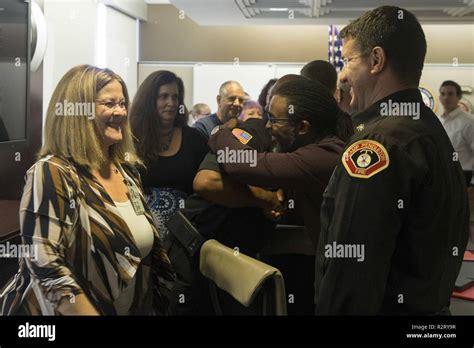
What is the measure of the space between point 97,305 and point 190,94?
61cm

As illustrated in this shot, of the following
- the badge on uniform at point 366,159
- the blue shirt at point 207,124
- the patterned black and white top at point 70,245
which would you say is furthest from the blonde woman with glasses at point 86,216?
the badge on uniform at point 366,159

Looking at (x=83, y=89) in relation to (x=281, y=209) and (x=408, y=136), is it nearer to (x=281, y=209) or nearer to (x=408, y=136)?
(x=281, y=209)

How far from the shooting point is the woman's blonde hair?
1278 millimetres

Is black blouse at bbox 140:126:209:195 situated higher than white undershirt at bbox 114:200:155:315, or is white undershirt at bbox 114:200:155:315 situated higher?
black blouse at bbox 140:126:209:195

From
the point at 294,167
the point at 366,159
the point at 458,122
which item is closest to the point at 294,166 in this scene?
the point at 294,167

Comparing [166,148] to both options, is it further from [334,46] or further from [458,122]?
[458,122]

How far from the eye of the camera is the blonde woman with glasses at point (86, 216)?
1226mm

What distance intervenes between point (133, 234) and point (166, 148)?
0.86 ft

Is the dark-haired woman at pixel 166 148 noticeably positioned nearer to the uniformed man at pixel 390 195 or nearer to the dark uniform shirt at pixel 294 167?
the dark uniform shirt at pixel 294 167

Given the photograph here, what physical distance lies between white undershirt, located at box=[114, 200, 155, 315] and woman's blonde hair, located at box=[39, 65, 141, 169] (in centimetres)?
13

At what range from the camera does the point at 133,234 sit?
4.45ft

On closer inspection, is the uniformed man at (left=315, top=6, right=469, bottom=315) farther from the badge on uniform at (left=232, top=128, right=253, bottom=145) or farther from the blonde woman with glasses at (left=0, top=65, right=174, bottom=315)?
the blonde woman with glasses at (left=0, top=65, right=174, bottom=315)

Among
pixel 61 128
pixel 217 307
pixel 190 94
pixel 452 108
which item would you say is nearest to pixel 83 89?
pixel 61 128

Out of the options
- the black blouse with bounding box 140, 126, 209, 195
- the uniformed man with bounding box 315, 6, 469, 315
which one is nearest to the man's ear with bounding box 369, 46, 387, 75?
the uniformed man with bounding box 315, 6, 469, 315
